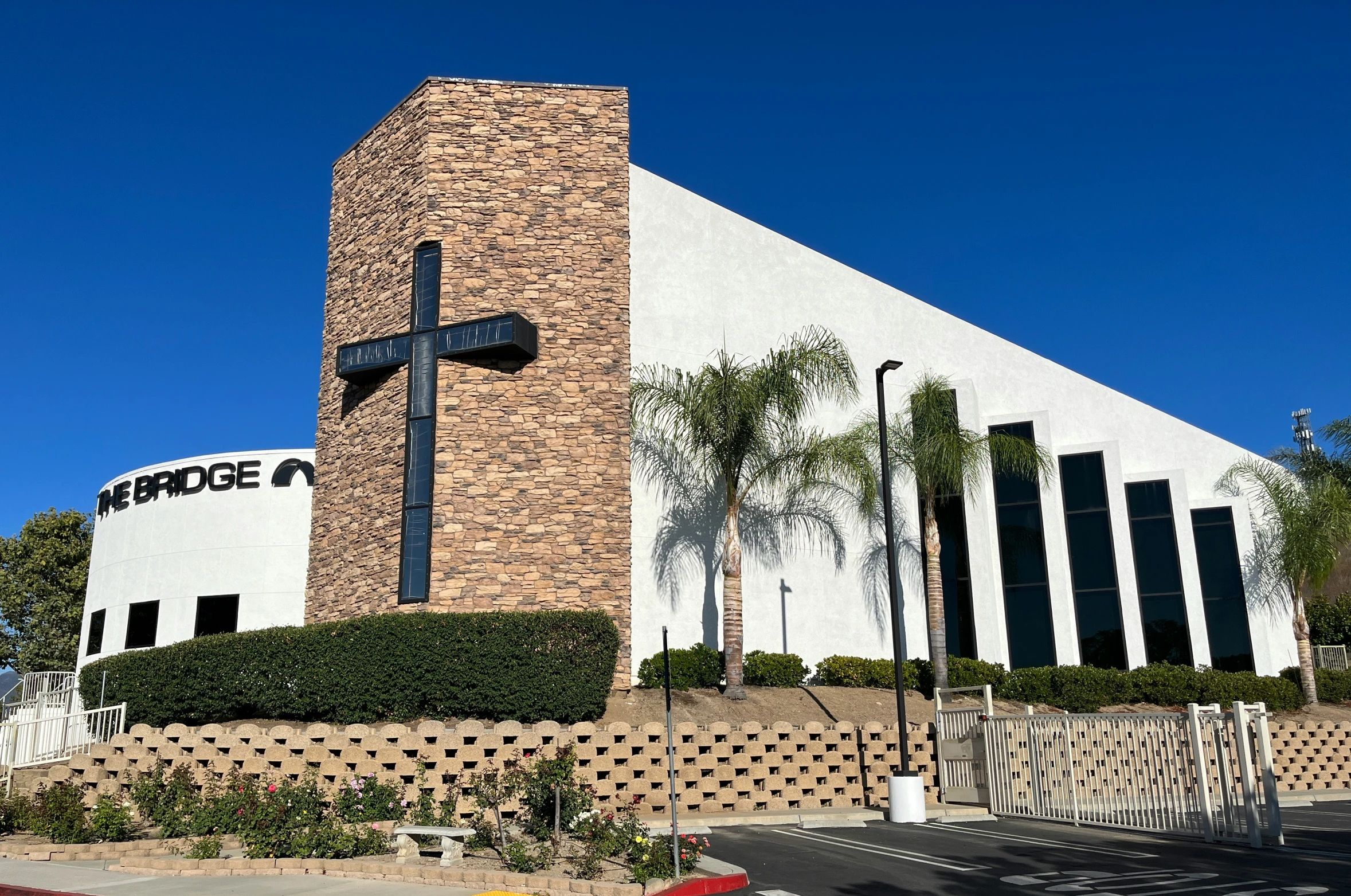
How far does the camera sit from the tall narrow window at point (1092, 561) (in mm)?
27375

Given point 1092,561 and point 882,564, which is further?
point 1092,561

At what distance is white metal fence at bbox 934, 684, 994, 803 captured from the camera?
1917 centimetres

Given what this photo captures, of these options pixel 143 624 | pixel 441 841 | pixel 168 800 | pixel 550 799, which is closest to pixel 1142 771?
pixel 550 799

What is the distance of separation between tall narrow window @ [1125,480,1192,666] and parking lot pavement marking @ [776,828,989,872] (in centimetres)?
1520

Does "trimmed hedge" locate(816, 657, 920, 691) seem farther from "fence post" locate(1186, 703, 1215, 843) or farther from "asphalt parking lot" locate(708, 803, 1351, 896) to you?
"fence post" locate(1186, 703, 1215, 843)

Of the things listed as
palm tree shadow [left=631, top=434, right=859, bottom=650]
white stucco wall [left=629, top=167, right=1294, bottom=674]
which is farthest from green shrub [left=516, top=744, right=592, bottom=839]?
palm tree shadow [left=631, top=434, right=859, bottom=650]

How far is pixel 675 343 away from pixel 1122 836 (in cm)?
1551

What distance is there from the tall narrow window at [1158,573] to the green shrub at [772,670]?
31.9 feet

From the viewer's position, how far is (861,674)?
990 inches

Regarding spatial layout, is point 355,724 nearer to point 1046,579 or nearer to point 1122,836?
point 1122,836

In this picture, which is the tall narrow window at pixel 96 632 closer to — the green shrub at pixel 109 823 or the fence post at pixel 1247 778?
the green shrub at pixel 109 823

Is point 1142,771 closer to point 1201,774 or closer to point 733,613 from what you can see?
point 1201,774

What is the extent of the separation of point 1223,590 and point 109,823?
26.9 metres

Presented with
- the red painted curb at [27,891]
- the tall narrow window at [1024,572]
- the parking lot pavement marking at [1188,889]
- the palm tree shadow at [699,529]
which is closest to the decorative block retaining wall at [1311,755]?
the tall narrow window at [1024,572]
